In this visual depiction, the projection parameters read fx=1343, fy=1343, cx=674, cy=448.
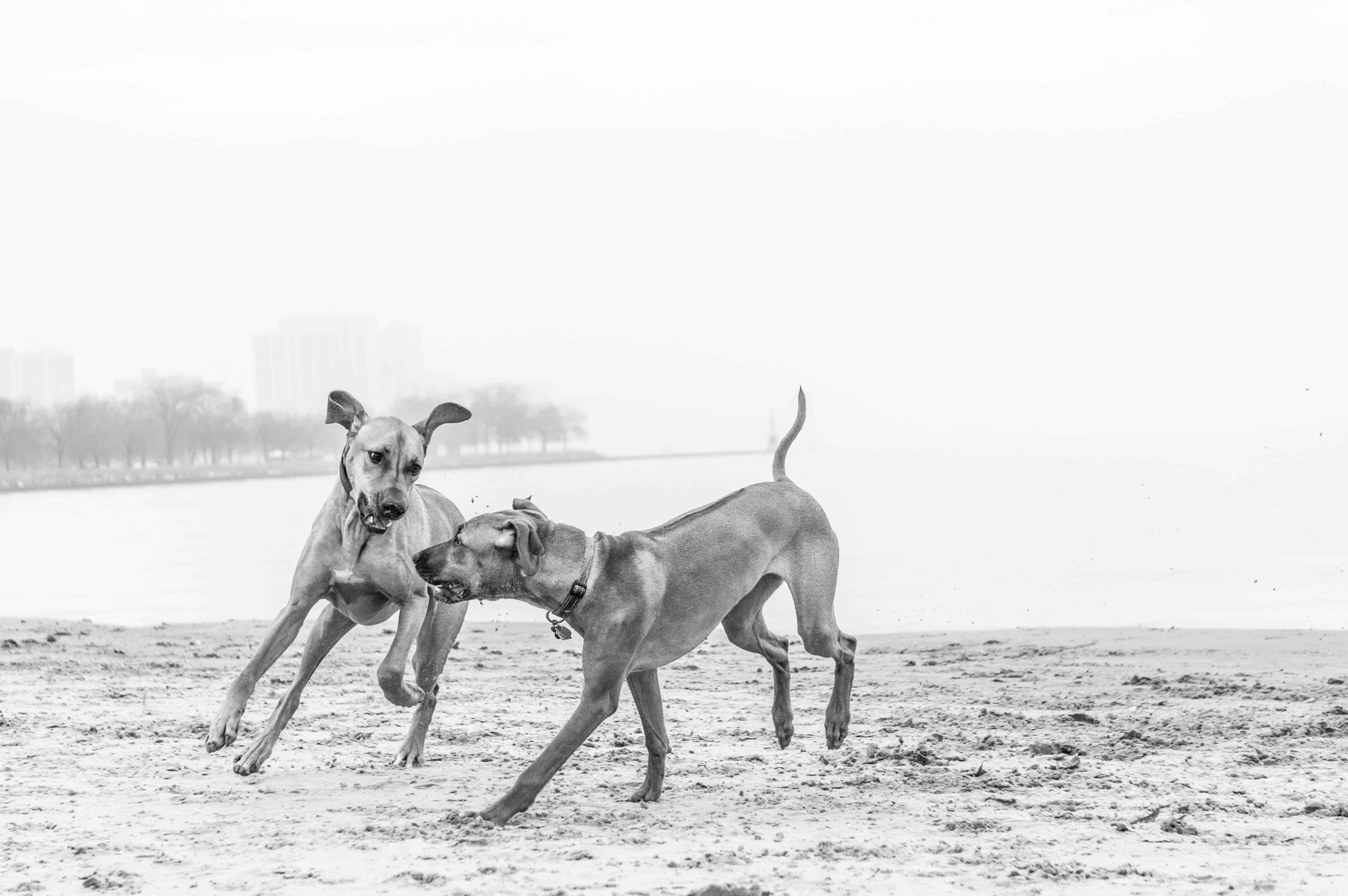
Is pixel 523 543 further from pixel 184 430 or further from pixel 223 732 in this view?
pixel 184 430

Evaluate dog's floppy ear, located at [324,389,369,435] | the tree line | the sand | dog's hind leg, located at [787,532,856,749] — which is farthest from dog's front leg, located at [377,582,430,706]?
the tree line

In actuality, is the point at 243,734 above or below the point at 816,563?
below

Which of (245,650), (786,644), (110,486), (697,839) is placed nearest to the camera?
(697,839)

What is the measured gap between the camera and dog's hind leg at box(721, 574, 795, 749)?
6.24 meters

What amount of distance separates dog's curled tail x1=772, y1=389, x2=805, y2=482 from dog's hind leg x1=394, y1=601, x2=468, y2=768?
1.71 meters

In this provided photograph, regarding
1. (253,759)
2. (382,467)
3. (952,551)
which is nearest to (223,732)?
(253,759)

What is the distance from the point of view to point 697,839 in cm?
482

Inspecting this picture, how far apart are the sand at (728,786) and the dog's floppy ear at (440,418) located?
1563 millimetres

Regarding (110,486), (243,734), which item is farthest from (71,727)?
(110,486)

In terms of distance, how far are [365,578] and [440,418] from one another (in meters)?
0.90

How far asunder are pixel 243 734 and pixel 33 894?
2979 millimetres

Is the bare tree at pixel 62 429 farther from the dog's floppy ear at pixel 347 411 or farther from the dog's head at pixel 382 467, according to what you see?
the dog's head at pixel 382 467

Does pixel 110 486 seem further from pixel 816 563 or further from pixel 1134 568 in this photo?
pixel 816 563

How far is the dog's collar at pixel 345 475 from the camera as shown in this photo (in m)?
6.05
